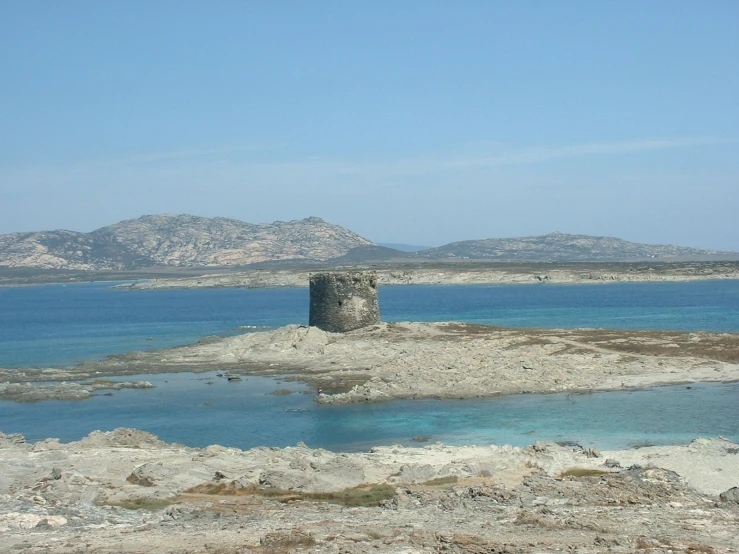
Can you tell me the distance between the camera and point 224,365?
3491cm

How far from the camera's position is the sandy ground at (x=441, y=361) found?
2759 cm

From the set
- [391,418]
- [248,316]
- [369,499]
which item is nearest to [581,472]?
[369,499]

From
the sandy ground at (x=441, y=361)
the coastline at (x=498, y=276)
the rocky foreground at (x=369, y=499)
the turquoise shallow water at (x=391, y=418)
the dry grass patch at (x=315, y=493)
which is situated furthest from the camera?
the coastline at (x=498, y=276)

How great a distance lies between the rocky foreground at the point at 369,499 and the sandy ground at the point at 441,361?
31.7ft

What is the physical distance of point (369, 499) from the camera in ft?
46.2

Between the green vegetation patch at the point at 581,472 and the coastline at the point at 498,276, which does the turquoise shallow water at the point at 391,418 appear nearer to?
the green vegetation patch at the point at 581,472

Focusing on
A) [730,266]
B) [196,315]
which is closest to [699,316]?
[196,315]

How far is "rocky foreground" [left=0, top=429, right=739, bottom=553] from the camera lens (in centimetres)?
1132

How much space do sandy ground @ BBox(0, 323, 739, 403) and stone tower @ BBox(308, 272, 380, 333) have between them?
668 millimetres

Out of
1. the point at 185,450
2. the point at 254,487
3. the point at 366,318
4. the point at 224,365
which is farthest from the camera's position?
the point at 366,318

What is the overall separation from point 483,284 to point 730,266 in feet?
123

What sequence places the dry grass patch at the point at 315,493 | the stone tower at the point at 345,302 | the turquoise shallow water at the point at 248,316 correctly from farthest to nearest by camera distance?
1. the turquoise shallow water at the point at 248,316
2. the stone tower at the point at 345,302
3. the dry grass patch at the point at 315,493

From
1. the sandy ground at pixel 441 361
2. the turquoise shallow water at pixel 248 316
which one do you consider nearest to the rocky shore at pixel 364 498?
the sandy ground at pixel 441 361

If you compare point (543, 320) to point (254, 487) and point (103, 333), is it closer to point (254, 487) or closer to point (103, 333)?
point (103, 333)
